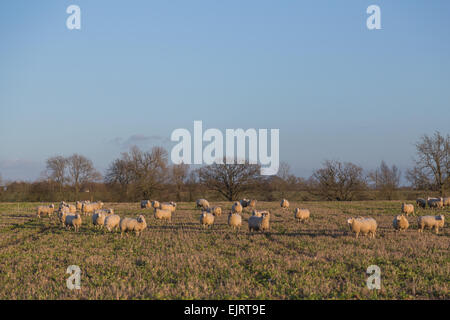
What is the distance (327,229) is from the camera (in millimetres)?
19359

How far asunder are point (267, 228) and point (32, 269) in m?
11.6

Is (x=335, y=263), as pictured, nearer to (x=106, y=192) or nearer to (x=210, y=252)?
(x=210, y=252)

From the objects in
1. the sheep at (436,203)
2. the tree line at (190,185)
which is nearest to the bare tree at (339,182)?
the tree line at (190,185)

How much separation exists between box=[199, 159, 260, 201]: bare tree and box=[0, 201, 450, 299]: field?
41.0m

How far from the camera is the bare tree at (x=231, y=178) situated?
197ft

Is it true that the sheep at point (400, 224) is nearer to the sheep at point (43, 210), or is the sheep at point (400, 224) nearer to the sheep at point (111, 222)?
the sheep at point (111, 222)

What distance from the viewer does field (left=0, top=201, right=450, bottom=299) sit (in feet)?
27.7

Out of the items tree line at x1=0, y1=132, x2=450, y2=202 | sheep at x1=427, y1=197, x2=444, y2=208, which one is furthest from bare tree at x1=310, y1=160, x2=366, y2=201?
sheep at x1=427, y1=197, x2=444, y2=208

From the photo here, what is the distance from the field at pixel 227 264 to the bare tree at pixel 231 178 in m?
41.0

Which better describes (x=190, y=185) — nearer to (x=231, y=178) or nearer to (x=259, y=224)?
(x=231, y=178)

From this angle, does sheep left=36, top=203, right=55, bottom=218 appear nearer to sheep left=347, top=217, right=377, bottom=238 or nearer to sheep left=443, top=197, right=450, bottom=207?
sheep left=347, top=217, right=377, bottom=238

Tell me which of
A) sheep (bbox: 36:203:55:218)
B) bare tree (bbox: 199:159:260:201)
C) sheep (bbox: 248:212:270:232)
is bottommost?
sheep (bbox: 36:203:55:218)

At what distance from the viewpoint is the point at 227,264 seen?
11.2 meters

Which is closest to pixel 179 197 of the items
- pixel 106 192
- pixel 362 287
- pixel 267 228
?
pixel 106 192
